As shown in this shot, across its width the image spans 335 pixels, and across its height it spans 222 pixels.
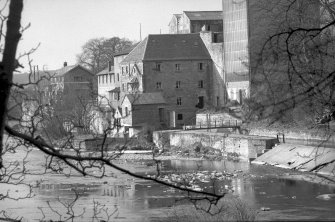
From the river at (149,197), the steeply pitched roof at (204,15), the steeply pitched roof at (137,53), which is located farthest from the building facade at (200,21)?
the river at (149,197)

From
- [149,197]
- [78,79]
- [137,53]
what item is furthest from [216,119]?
[78,79]

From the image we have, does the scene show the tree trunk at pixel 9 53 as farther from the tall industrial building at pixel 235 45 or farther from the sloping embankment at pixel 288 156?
the tall industrial building at pixel 235 45

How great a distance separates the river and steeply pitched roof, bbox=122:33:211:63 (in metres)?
21.2

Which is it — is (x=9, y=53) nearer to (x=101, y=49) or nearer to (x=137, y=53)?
(x=137, y=53)

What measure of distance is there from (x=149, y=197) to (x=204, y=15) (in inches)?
1393

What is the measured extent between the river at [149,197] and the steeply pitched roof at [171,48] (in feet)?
69.7

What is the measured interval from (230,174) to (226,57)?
19.7m

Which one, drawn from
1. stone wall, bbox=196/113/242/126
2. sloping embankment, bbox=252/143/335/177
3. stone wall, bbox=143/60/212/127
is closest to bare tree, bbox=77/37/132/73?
stone wall, bbox=143/60/212/127

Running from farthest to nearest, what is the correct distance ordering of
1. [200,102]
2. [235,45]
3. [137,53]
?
[137,53] < [200,102] < [235,45]

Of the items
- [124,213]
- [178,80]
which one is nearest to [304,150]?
[124,213]

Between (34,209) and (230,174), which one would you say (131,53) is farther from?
(34,209)

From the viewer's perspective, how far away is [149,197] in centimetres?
1878

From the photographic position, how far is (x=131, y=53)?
48781mm

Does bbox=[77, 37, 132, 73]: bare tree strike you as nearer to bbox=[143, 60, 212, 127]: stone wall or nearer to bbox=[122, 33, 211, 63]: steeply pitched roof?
bbox=[122, 33, 211, 63]: steeply pitched roof
